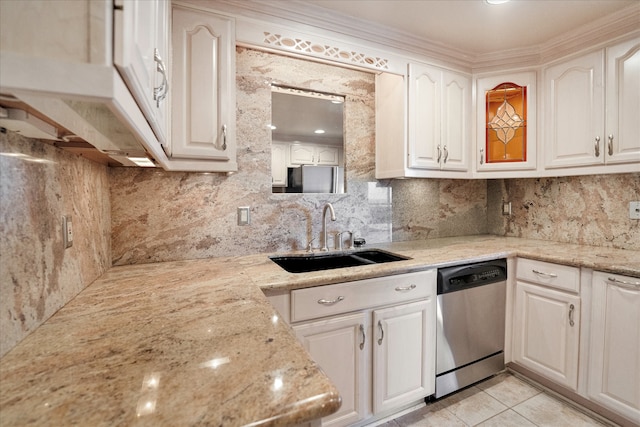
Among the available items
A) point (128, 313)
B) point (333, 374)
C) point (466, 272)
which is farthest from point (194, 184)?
point (466, 272)

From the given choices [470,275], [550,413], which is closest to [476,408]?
[550,413]

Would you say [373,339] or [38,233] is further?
[373,339]

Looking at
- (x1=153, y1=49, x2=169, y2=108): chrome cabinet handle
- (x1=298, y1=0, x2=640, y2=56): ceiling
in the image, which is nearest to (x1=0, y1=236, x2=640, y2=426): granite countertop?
(x1=153, y1=49, x2=169, y2=108): chrome cabinet handle

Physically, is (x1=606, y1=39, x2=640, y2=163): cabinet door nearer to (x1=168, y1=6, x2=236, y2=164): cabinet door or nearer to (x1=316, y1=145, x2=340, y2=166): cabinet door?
(x1=316, y1=145, x2=340, y2=166): cabinet door

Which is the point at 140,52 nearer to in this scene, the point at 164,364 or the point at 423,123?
the point at 164,364

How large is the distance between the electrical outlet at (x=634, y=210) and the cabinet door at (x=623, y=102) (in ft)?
1.28

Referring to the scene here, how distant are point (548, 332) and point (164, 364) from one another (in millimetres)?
2193

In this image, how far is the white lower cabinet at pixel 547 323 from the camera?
1.75 metres

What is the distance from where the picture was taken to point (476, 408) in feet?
5.85

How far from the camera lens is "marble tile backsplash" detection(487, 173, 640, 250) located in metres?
2.02

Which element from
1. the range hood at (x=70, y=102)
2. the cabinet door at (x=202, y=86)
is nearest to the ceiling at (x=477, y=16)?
the cabinet door at (x=202, y=86)

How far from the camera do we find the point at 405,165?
79.8 inches

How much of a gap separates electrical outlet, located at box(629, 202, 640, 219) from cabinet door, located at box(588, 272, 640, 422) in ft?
2.31

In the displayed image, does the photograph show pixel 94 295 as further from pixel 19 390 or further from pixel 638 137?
pixel 638 137
